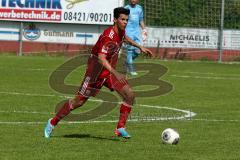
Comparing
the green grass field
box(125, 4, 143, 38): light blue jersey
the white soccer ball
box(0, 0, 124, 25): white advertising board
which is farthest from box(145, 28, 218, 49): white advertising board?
the white soccer ball

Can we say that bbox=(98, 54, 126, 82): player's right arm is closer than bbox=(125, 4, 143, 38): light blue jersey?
Yes

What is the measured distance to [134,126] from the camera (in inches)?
516

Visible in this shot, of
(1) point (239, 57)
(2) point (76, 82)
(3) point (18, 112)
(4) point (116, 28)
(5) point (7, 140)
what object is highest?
(4) point (116, 28)

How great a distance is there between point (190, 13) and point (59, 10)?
6.74m

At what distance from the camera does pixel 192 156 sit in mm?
9719

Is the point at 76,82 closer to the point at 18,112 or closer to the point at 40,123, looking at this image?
the point at 18,112

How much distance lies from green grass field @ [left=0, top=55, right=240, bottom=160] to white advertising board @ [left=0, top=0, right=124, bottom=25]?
48.0 feet

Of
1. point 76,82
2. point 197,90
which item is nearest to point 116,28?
point 197,90

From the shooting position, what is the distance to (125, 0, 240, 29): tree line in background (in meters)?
38.9

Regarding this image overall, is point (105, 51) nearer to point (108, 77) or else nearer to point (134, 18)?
point (108, 77)

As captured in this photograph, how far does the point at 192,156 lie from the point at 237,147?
114 centimetres

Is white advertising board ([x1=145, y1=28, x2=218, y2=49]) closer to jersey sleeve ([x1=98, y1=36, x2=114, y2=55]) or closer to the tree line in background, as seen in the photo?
the tree line in background

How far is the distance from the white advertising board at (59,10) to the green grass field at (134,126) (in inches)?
577

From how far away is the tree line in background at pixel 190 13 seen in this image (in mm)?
38906
